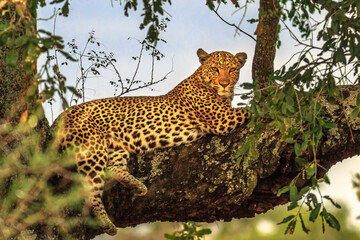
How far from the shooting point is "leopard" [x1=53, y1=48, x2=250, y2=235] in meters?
6.69

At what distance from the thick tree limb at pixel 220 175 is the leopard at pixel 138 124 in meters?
0.19

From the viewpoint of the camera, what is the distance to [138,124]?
743cm

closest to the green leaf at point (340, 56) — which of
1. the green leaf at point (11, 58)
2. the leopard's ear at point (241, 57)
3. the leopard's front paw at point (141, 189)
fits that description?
the leopard's front paw at point (141, 189)

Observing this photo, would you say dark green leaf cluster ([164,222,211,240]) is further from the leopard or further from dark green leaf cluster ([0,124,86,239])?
dark green leaf cluster ([0,124,86,239])

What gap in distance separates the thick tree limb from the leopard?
19 cm

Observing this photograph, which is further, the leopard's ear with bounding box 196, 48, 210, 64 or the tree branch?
the leopard's ear with bounding box 196, 48, 210, 64

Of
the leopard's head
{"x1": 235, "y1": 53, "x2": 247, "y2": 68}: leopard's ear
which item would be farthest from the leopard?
Result: {"x1": 235, "y1": 53, "x2": 247, "y2": 68}: leopard's ear

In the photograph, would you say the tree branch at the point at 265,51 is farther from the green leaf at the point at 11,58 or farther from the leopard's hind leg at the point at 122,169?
the green leaf at the point at 11,58

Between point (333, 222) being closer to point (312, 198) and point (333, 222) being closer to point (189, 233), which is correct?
point (312, 198)

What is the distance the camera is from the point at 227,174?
6.45 m

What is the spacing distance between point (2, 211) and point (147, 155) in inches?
72.4

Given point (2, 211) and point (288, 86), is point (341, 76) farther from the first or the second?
point (2, 211)

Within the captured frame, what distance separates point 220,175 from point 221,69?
220 centimetres

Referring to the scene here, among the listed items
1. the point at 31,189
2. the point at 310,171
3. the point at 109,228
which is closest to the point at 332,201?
the point at 310,171
